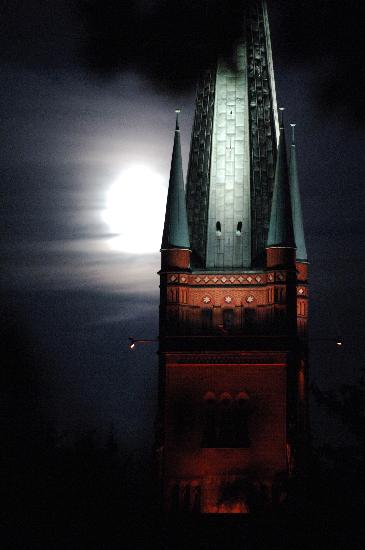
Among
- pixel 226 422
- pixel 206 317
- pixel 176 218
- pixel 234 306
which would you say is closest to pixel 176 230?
pixel 176 218

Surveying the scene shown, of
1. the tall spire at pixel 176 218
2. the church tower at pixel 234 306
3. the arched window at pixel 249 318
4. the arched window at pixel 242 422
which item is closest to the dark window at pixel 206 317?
the church tower at pixel 234 306

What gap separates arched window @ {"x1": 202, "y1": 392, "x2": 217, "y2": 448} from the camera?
8694cm

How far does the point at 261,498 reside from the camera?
84688 mm

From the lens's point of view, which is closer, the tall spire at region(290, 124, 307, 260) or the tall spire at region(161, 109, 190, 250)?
the tall spire at region(161, 109, 190, 250)

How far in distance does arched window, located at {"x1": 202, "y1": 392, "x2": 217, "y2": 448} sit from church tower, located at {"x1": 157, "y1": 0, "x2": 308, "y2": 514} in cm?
4

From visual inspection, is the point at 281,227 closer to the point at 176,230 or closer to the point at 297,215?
the point at 176,230

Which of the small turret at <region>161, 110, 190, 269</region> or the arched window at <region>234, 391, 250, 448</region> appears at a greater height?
the small turret at <region>161, 110, 190, 269</region>

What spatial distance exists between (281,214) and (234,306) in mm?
4611

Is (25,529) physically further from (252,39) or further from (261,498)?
(252,39)

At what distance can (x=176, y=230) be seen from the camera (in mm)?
89500

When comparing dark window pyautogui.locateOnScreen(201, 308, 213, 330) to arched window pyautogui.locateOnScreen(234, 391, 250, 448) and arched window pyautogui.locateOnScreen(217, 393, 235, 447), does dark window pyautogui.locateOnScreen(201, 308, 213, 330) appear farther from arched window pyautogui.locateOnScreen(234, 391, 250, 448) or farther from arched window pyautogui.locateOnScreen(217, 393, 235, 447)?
arched window pyautogui.locateOnScreen(234, 391, 250, 448)

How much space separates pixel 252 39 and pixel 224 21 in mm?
25992

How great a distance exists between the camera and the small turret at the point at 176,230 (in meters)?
89.3

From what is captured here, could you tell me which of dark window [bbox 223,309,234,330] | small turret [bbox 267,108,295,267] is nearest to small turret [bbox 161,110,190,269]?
dark window [bbox 223,309,234,330]
